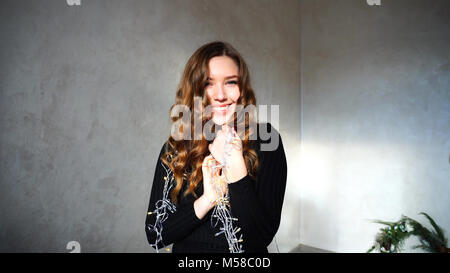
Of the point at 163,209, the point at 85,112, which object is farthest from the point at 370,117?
the point at 85,112

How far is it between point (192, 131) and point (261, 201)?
45 centimetres

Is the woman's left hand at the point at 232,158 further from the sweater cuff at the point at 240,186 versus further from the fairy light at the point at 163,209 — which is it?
the fairy light at the point at 163,209

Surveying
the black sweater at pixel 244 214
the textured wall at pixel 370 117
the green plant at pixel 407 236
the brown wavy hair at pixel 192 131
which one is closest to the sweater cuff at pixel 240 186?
the black sweater at pixel 244 214

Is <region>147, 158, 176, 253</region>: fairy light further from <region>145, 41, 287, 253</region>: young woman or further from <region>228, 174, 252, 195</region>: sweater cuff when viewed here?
<region>228, 174, 252, 195</region>: sweater cuff

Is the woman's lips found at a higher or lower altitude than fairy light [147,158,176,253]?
higher

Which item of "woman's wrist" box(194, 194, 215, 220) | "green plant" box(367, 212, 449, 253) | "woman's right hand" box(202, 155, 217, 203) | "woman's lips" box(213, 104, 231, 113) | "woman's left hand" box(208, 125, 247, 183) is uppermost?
"woman's lips" box(213, 104, 231, 113)

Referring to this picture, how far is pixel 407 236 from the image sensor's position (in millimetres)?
2660

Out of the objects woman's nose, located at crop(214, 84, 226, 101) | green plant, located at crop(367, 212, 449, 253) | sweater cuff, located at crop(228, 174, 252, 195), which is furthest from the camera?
green plant, located at crop(367, 212, 449, 253)

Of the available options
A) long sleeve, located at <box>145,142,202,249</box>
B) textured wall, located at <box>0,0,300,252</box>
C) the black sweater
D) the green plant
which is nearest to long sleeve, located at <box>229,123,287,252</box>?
the black sweater

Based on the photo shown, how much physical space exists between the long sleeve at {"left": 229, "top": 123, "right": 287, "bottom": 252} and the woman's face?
240 millimetres

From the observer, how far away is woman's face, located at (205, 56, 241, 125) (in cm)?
104

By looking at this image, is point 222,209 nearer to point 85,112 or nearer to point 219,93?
point 219,93

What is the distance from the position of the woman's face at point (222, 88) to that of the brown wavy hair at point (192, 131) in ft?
0.07

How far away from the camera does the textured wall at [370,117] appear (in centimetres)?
263
